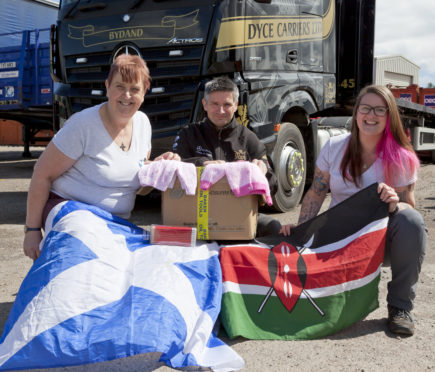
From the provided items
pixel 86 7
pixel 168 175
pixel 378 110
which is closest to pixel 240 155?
pixel 168 175

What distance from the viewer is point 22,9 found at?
54.9ft

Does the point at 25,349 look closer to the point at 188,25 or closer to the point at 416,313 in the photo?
the point at 416,313

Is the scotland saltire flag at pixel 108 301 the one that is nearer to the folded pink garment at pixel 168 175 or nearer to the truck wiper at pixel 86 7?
the folded pink garment at pixel 168 175

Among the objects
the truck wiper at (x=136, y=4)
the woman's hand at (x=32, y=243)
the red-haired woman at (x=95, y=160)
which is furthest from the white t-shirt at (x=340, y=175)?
the truck wiper at (x=136, y=4)

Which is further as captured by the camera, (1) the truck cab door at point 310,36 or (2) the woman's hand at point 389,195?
(1) the truck cab door at point 310,36

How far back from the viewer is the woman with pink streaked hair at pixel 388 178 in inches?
111

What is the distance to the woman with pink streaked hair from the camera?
9.26ft

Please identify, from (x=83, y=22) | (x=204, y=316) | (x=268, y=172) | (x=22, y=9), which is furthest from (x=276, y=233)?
(x=22, y=9)

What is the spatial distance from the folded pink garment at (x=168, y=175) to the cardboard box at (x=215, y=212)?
0.05 m

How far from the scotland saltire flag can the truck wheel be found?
3.51 meters

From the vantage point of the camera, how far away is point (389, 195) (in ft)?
9.42

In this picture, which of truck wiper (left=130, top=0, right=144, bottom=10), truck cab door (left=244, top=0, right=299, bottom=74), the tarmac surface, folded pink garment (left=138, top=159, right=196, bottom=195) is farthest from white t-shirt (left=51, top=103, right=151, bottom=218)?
truck wiper (left=130, top=0, right=144, bottom=10)

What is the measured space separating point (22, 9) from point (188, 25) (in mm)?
13399

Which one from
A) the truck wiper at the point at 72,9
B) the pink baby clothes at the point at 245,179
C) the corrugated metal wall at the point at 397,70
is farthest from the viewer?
the corrugated metal wall at the point at 397,70
